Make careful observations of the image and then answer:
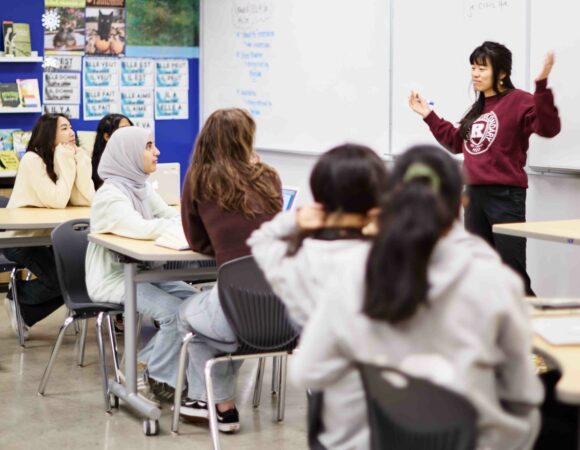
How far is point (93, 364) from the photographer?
470 centimetres

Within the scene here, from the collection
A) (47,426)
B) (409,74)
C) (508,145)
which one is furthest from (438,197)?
(409,74)

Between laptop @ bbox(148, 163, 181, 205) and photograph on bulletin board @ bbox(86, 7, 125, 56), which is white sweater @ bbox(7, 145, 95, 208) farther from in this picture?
photograph on bulletin board @ bbox(86, 7, 125, 56)

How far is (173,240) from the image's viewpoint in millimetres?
3680

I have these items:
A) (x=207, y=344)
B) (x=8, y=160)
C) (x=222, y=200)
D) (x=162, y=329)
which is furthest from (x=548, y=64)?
(x=8, y=160)

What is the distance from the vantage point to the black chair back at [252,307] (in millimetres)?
3154

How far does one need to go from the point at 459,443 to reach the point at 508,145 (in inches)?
115

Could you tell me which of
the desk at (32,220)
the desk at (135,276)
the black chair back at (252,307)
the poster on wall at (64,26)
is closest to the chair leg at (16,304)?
the desk at (32,220)

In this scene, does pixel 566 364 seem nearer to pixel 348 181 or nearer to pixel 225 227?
pixel 348 181

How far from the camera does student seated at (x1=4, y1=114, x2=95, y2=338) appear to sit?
486 centimetres

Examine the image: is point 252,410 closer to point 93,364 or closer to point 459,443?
point 93,364

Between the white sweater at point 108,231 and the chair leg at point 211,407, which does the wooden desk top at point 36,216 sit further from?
the chair leg at point 211,407

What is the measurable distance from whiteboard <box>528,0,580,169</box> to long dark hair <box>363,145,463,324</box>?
3.09 metres

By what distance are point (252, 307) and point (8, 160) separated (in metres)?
4.08

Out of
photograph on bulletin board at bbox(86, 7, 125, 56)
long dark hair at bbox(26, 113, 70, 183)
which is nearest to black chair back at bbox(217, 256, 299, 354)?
long dark hair at bbox(26, 113, 70, 183)
